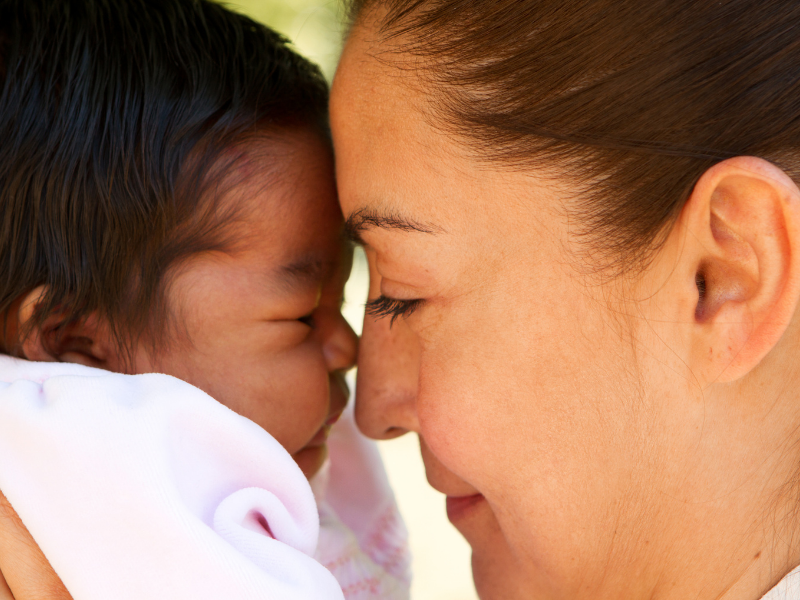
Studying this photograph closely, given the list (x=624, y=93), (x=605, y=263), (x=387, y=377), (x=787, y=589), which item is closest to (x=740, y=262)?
(x=605, y=263)

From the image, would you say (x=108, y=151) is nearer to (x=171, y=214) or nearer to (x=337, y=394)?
(x=171, y=214)

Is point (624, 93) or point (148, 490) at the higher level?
point (624, 93)

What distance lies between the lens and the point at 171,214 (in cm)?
132

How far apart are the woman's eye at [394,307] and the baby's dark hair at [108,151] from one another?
0.34 metres

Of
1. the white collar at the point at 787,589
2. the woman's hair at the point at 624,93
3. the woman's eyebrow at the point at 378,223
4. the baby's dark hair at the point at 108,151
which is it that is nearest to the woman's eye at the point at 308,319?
the baby's dark hair at the point at 108,151

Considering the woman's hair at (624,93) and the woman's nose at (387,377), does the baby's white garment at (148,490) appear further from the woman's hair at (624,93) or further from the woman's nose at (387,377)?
the woman's hair at (624,93)

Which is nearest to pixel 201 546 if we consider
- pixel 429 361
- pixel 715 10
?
pixel 429 361

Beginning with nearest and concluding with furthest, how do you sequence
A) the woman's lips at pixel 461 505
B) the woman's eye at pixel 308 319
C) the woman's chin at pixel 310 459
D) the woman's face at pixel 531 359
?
the woman's face at pixel 531 359
the woman's lips at pixel 461 505
the woman's eye at pixel 308 319
the woman's chin at pixel 310 459

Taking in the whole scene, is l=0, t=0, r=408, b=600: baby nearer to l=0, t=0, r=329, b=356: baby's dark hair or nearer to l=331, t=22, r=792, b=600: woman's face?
l=0, t=0, r=329, b=356: baby's dark hair

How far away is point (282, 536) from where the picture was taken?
111cm

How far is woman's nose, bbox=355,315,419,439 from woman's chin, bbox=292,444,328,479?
0.27m

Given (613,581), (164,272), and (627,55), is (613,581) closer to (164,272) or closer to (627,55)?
(627,55)

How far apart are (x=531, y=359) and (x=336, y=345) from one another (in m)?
0.65

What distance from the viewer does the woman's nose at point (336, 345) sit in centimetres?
159
